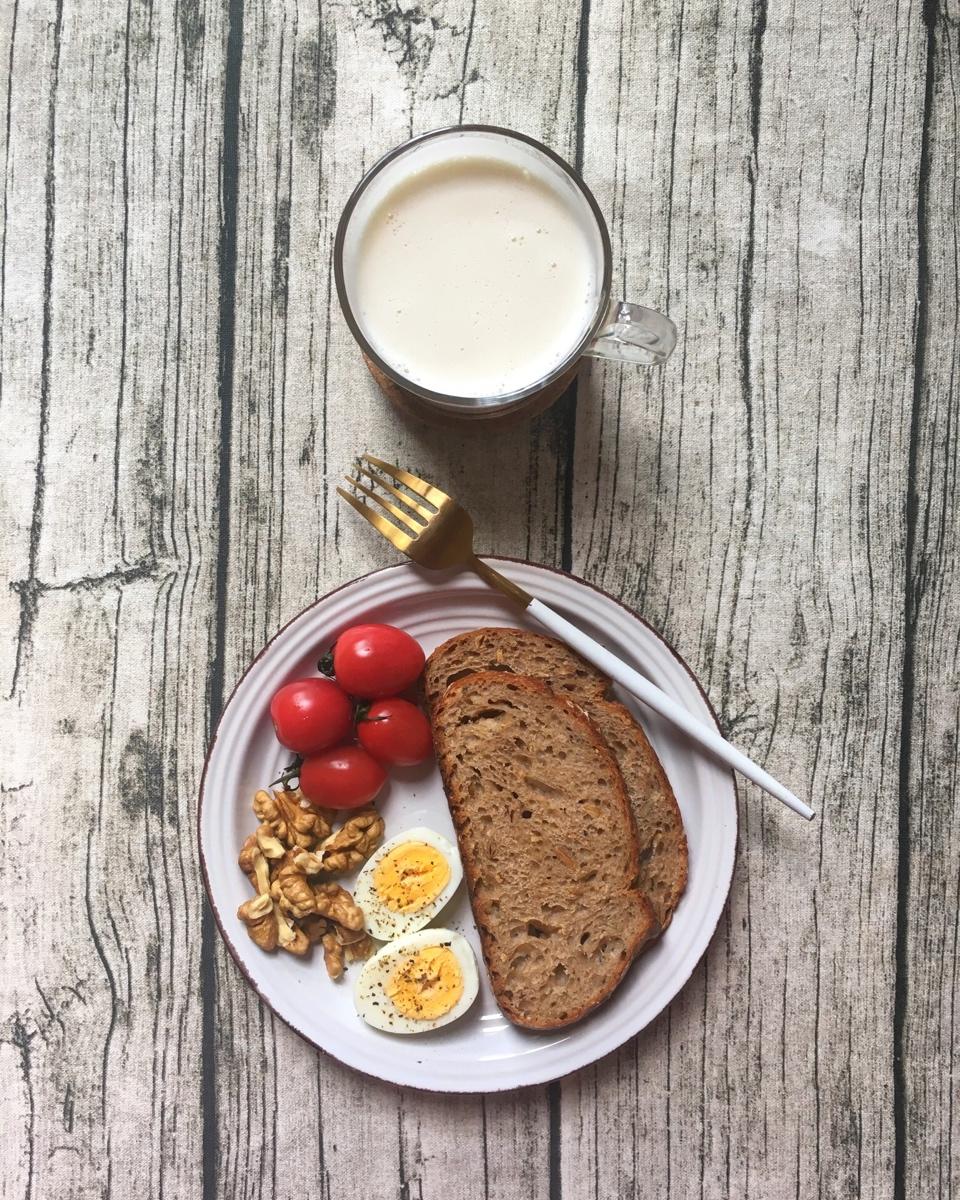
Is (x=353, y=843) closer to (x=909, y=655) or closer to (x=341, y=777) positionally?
(x=341, y=777)

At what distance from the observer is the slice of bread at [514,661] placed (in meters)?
1.26

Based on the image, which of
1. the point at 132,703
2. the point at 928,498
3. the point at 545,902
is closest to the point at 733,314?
the point at 928,498

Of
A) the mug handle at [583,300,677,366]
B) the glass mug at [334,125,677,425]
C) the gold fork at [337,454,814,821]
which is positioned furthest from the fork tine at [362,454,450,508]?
the mug handle at [583,300,677,366]

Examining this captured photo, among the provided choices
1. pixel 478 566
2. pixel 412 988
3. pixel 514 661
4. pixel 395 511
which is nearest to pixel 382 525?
pixel 395 511

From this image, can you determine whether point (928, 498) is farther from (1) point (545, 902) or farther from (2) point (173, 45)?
(2) point (173, 45)

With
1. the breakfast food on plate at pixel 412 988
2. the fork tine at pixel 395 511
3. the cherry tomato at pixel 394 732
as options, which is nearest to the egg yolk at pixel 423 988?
the breakfast food on plate at pixel 412 988

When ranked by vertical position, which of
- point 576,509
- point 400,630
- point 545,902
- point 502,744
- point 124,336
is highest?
point 124,336

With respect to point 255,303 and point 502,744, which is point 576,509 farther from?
point 255,303

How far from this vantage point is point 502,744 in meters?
1.25

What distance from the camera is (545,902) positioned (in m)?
1.25

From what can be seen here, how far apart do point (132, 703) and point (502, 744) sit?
486 mm

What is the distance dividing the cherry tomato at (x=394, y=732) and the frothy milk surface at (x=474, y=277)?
1.27ft

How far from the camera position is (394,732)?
124 centimetres

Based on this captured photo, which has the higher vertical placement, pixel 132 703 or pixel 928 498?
pixel 928 498
